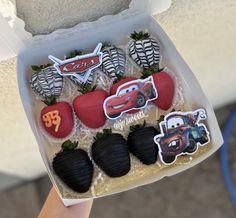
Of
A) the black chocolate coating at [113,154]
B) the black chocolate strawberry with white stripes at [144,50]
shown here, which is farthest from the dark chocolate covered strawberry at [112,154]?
the black chocolate strawberry with white stripes at [144,50]

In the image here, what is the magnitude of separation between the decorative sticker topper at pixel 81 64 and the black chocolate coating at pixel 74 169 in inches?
4.3

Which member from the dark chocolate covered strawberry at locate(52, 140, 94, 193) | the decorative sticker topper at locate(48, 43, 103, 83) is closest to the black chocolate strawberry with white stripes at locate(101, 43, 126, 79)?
the decorative sticker topper at locate(48, 43, 103, 83)

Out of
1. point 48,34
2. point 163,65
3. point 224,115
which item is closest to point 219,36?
point 163,65

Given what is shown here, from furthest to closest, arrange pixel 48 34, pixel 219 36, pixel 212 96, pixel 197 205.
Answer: pixel 197 205 < pixel 212 96 < pixel 219 36 < pixel 48 34

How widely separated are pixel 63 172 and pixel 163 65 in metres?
0.21

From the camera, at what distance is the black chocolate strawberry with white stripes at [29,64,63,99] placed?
0.69m

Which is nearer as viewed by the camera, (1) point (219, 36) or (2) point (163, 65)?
(2) point (163, 65)

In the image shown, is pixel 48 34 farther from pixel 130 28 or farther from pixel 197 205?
pixel 197 205

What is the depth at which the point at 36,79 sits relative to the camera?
691mm

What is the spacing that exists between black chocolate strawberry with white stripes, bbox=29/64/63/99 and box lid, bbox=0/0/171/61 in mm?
40

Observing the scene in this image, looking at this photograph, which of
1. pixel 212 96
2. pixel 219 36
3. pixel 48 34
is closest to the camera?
pixel 48 34

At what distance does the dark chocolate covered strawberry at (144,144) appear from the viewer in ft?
2.22

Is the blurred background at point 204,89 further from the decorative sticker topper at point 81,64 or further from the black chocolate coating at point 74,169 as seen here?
the black chocolate coating at point 74,169

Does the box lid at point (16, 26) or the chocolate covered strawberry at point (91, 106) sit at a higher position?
the box lid at point (16, 26)
